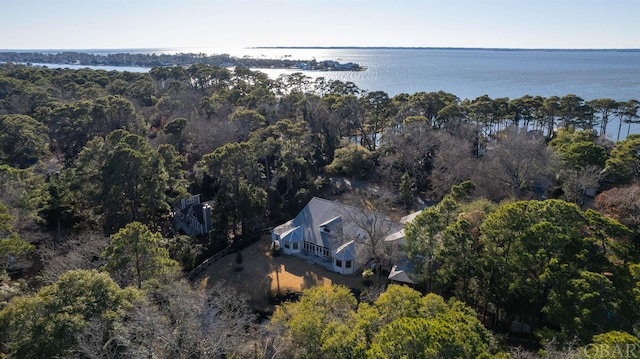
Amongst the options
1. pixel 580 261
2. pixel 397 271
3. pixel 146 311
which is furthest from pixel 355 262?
pixel 146 311

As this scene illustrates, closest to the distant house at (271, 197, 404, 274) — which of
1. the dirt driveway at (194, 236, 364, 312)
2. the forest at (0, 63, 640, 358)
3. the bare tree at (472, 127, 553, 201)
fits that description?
the dirt driveway at (194, 236, 364, 312)

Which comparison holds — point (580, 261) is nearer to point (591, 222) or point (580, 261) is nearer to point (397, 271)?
point (591, 222)

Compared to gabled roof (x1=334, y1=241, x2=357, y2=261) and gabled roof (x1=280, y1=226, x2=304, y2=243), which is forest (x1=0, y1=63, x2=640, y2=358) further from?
gabled roof (x1=334, y1=241, x2=357, y2=261)

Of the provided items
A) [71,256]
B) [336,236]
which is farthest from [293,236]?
[71,256]

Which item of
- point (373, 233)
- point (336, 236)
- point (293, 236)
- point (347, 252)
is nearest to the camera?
point (373, 233)

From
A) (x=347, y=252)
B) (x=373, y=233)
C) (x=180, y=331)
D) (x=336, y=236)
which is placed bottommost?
(x=347, y=252)

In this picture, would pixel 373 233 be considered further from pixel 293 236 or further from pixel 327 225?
pixel 293 236
